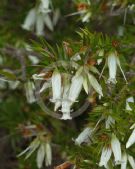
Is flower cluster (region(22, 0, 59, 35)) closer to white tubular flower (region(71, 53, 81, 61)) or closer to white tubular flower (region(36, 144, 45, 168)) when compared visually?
white tubular flower (region(36, 144, 45, 168))

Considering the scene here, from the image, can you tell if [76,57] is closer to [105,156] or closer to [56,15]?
[105,156]

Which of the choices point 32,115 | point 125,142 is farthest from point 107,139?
point 32,115

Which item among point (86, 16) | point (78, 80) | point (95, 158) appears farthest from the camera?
point (86, 16)

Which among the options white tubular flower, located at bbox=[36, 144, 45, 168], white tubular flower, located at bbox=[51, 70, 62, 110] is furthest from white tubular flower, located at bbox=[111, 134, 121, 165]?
white tubular flower, located at bbox=[36, 144, 45, 168]

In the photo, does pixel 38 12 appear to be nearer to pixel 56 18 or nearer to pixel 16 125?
pixel 56 18

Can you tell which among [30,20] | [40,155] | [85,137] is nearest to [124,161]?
[85,137]

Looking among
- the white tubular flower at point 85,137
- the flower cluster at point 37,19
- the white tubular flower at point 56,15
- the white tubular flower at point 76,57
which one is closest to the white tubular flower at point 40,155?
the white tubular flower at point 85,137
